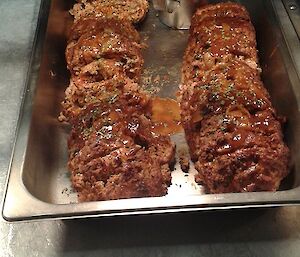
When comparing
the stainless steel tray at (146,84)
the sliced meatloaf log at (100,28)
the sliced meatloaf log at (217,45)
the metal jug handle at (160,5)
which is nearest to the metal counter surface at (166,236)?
the stainless steel tray at (146,84)

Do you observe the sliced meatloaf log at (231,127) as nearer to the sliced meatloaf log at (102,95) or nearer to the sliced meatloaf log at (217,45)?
the sliced meatloaf log at (217,45)

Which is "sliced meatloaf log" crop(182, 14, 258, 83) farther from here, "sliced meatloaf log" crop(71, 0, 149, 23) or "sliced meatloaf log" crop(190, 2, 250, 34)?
"sliced meatloaf log" crop(71, 0, 149, 23)

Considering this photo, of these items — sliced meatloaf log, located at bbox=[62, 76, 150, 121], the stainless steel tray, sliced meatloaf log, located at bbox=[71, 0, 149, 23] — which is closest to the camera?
the stainless steel tray

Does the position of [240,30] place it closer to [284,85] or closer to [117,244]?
[284,85]

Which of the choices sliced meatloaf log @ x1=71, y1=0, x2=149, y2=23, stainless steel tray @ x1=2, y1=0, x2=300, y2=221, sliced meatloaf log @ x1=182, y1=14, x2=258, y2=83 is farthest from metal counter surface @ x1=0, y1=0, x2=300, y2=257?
sliced meatloaf log @ x1=71, y1=0, x2=149, y2=23

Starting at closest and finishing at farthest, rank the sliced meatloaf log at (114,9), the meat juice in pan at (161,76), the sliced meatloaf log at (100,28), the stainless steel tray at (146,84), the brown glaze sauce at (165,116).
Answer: the stainless steel tray at (146,84)
the meat juice in pan at (161,76)
the brown glaze sauce at (165,116)
the sliced meatloaf log at (100,28)
the sliced meatloaf log at (114,9)

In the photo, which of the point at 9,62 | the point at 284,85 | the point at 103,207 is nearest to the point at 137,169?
the point at 103,207
